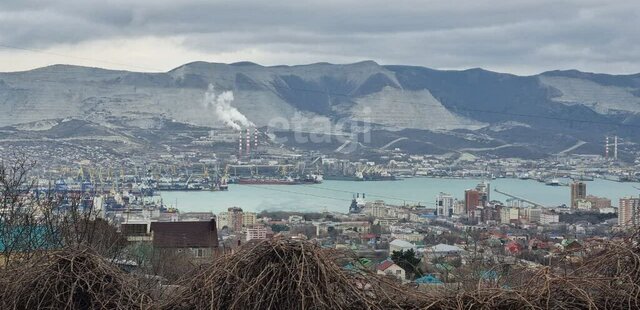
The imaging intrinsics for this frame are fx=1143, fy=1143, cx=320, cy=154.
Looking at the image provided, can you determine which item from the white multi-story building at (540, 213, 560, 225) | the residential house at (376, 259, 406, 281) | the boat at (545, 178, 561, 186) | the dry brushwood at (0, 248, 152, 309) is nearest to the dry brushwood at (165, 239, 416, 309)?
the dry brushwood at (0, 248, 152, 309)

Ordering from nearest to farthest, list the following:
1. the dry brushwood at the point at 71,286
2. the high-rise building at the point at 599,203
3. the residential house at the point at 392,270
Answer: the dry brushwood at the point at 71,286, the residential house at the point at 392,270, the high-rise building at the point at 599,203

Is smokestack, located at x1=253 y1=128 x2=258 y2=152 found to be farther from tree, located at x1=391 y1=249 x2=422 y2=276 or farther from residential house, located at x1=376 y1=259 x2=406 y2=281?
residential house, located at x1=376 y1=259 x2=406 y2=281

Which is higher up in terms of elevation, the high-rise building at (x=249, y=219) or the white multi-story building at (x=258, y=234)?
the white multi-story building at (x=258, y=234)

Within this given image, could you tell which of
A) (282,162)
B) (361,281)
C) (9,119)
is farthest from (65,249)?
(9,119)

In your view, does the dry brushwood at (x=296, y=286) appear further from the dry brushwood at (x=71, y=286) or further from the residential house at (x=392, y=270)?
the residential house at (x=392, y=270)

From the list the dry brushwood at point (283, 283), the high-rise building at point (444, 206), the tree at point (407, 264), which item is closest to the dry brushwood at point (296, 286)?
the dry brushwood at point (283, 283)

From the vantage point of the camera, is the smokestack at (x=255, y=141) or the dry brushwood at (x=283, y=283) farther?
A: the smokestack at (x=255, y=141)
